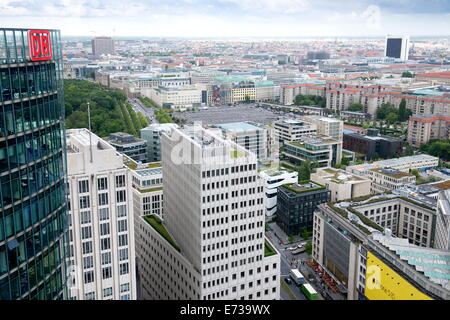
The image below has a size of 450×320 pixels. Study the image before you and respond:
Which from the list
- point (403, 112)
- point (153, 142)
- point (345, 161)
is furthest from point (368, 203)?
point (403, 112)

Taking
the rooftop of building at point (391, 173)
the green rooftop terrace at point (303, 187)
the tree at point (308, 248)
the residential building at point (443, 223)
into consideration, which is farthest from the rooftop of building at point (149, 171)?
the rooftop of building at point (391, 173)

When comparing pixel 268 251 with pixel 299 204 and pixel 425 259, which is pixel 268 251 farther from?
pixel 299 204

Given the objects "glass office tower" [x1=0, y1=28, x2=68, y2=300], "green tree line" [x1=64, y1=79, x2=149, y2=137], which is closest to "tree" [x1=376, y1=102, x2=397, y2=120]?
"green tree line" [x1=64, y1=79, x2=149, y2=137]

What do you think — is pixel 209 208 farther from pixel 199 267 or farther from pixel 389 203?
pixel 389 203

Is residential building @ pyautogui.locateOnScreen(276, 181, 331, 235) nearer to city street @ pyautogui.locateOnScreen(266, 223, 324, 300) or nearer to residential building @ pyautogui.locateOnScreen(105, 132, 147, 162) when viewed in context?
city street @ pyautogui.locateOnScreen(266, 223, 324, 300)

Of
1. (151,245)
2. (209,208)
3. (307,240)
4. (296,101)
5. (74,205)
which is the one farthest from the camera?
(296,101)
